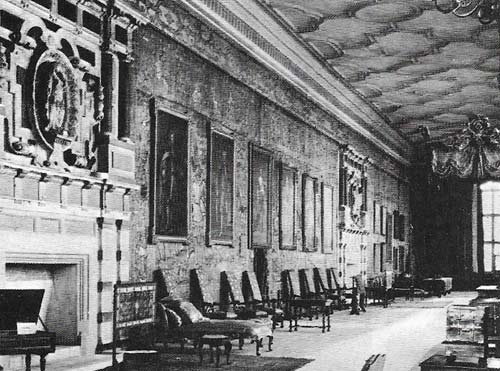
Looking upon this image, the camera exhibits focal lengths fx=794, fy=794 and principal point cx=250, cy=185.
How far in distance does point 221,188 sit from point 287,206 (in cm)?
428

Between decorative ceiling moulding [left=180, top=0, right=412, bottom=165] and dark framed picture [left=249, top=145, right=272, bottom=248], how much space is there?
2.01 m

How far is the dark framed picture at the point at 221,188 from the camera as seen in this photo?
551 inches

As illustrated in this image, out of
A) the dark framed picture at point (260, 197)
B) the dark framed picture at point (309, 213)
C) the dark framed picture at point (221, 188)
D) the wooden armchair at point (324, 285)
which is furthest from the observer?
the dark framed picture at point (309, 213)

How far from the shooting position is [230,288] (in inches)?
562

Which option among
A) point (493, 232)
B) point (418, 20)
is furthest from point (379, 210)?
point (418, 20)

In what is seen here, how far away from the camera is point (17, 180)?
28.3ft

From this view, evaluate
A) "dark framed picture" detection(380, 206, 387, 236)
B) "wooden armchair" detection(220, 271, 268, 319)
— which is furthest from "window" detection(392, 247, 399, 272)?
"wooden armchair" detection(220, 271, 268, 319)

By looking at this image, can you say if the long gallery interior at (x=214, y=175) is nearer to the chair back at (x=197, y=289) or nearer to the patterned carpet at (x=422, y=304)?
the chair back at (x=197, y=289)

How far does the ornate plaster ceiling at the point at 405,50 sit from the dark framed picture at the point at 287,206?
2.95 m

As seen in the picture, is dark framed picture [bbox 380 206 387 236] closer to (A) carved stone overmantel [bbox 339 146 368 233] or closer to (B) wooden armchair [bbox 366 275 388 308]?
(B) wooden armchair [bbox 366 275 388 308]

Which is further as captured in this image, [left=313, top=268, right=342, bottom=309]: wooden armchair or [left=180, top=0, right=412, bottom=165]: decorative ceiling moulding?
Result: [left=313, top=268, right=342, bottom=309]: wooden armchair

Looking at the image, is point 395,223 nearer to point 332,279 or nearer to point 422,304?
point 422,304

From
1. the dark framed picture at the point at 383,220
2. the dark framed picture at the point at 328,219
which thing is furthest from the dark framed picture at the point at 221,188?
the dark framed picture at the point at 383,220

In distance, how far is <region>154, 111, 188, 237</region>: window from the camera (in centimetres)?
1204
